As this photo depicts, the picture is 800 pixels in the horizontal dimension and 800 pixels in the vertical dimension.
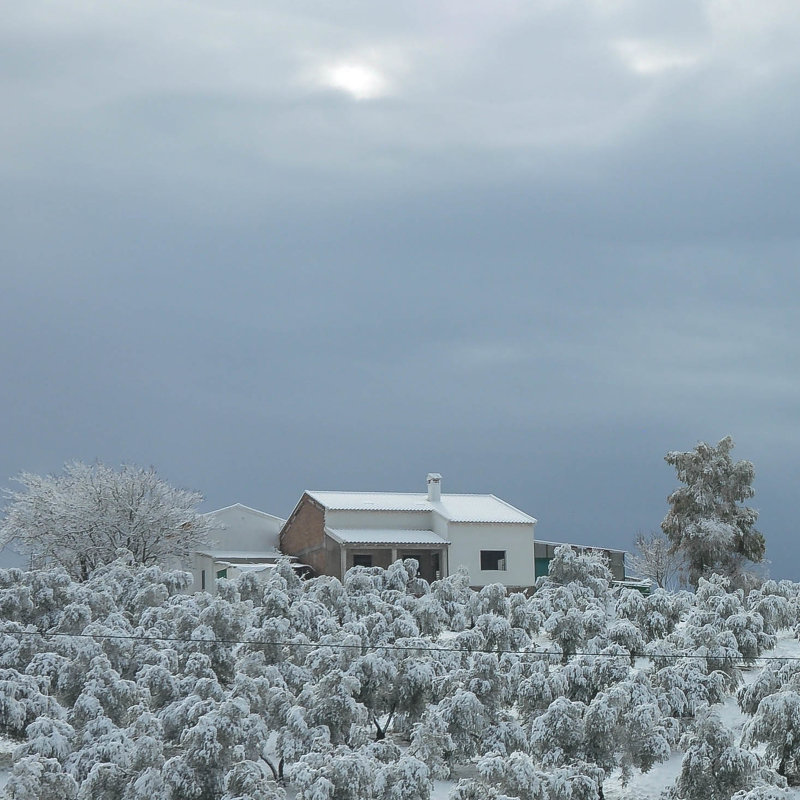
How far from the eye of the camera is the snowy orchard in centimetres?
2005

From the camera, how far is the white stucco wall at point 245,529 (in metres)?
54.4

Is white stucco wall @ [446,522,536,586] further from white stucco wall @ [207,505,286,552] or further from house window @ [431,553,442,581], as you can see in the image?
white stucco wall @ [207,505,286,552]

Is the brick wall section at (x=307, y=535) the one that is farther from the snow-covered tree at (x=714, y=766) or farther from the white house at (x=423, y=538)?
the snow-covered tree at (x=714, y=766)

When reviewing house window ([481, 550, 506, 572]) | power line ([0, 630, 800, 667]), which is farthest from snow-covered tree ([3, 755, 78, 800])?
house window ([481, 550, 506, 572])

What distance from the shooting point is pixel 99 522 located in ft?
160

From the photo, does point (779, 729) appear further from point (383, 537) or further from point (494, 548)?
Answer: point (383, 537)

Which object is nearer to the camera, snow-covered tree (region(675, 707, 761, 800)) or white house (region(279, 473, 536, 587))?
snow-covered tree (region(675, 707, 761, 800))

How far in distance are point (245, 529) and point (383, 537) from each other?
10695 millimetres

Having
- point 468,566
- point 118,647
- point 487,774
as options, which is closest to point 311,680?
point 118,647

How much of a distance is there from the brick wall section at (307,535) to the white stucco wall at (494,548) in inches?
233

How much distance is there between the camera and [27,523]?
4972 cm

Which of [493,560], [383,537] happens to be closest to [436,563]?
[493,560]

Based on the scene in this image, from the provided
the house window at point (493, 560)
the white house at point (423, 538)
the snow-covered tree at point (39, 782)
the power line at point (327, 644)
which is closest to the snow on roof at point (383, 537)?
the white house at point (423, 538)

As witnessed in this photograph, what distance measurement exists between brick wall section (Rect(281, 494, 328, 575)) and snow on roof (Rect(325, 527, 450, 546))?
1.34 metres
